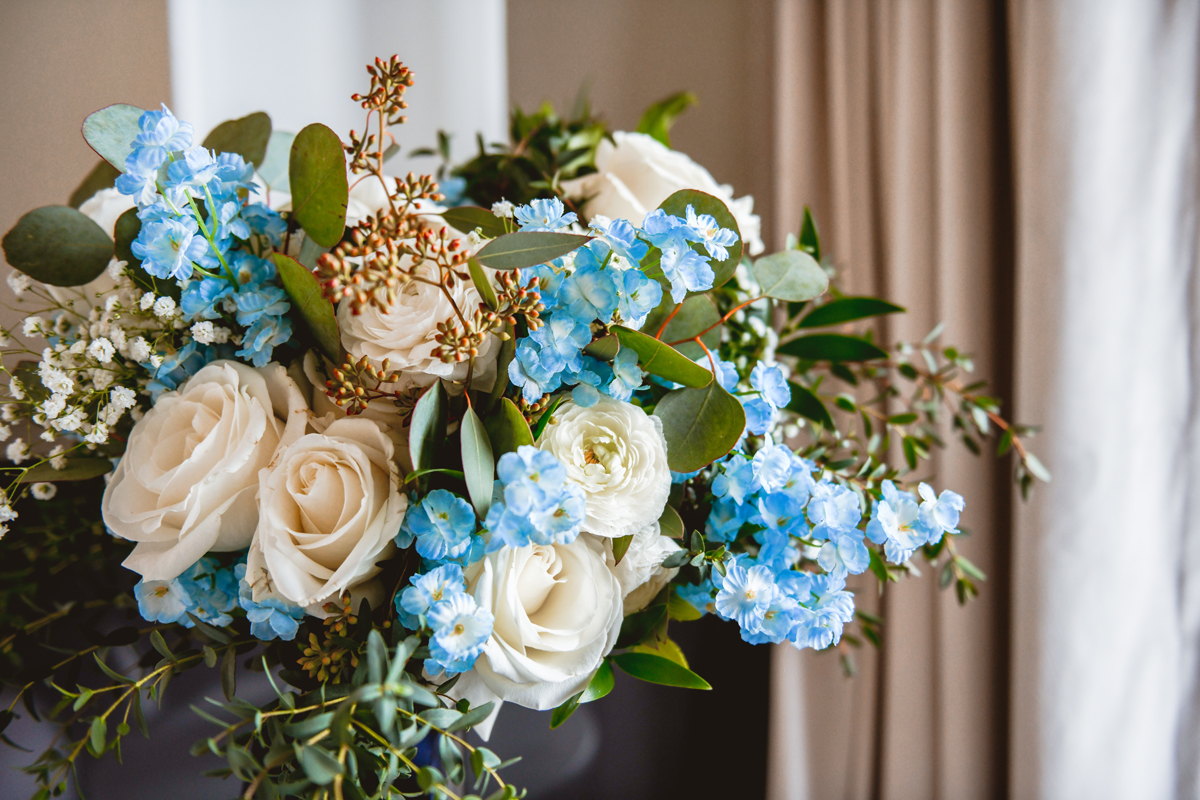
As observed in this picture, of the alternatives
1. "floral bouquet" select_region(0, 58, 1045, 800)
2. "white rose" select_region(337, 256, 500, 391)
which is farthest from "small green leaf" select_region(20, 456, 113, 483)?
"white rose" select_region(337, 256, 500, 391)

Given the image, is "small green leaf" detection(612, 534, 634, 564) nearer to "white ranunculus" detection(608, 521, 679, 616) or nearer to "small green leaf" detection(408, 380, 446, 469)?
"white ranunculus" detection(608, 521, 679, 616)

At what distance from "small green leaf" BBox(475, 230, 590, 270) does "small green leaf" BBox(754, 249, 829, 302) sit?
199 mm

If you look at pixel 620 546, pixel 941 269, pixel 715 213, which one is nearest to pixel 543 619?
pixel 620 546

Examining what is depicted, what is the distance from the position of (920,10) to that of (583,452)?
788 millimetres

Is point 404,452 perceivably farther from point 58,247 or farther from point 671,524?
point 58,247

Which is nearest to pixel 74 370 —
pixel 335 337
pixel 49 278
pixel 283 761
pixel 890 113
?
pixel 49 278

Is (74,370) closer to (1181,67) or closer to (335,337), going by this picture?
(335,337)

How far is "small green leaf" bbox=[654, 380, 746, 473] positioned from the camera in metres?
0.44

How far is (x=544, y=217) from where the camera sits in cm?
44

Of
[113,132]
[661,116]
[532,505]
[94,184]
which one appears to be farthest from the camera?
[661,116]

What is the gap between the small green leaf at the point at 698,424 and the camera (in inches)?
17.5

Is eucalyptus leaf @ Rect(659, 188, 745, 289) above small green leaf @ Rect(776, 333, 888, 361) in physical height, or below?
above

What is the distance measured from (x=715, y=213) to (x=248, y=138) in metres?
0.39

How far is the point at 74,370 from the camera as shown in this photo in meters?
0.47
